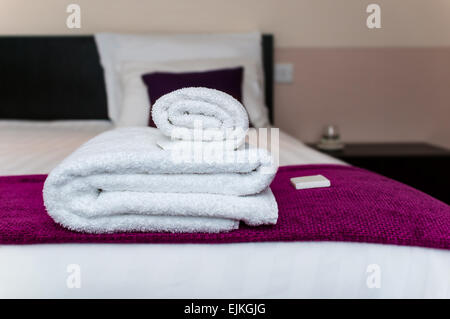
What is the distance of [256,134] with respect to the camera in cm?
179

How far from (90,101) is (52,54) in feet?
1.03

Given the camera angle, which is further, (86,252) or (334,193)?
(334,193)

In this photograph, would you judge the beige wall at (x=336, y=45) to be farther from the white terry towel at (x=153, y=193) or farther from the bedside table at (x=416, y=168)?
the white terry towel at (x=153, y=193)

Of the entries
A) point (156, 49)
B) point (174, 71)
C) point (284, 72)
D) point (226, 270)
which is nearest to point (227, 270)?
point (226, 270)

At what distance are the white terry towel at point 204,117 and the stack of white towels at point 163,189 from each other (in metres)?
0.03

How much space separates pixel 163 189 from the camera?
30.6 inches

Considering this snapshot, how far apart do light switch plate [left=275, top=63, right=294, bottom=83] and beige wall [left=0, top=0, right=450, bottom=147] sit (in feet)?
0.10

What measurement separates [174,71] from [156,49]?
0.89ft

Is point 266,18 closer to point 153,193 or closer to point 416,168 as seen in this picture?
point 416,168

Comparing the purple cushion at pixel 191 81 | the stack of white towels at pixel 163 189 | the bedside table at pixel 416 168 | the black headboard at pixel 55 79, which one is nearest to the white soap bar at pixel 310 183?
the stack of white towels at pixel 163 189

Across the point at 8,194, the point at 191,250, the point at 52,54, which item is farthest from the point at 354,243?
the point at 52,54
